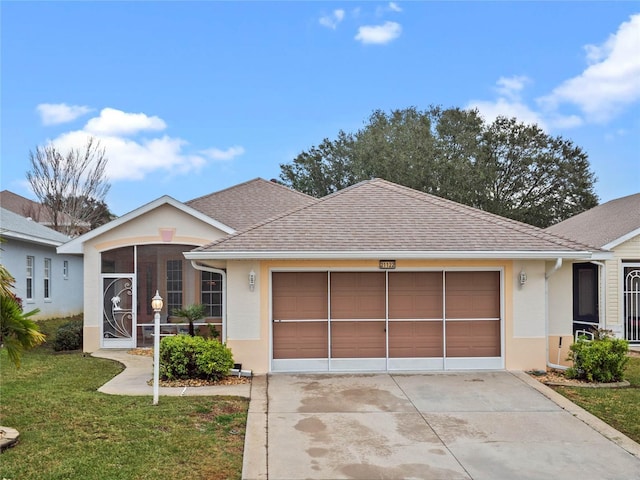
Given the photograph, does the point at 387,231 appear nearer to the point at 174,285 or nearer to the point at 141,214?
the point at 174,285

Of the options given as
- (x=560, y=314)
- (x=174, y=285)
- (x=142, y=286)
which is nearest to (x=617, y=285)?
(x=560, y=314)

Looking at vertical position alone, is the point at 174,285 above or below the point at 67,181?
below

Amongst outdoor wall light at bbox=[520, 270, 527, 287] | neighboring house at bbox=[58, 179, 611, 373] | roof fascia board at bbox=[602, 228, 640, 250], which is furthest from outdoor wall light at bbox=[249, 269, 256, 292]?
roof fascia board at bbox=[602, 228, 640, 250]

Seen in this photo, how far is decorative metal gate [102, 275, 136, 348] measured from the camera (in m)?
16.8

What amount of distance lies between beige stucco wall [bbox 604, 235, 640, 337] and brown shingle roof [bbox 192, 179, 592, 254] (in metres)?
5.48

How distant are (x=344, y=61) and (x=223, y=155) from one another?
34.4ft

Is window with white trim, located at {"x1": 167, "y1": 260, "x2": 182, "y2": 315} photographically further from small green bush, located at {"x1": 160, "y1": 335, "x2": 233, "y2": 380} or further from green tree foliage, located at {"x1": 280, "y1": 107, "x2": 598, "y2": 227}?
green tree foliage, located at {"x1": 280, "y1": 107, "x2": 598, "y2": 227}

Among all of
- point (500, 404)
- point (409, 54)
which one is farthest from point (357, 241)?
point (409, 54)

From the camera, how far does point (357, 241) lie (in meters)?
12.3

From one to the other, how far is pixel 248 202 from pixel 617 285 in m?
11.8

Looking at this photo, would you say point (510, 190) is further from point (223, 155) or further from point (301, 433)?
point (301, 433)

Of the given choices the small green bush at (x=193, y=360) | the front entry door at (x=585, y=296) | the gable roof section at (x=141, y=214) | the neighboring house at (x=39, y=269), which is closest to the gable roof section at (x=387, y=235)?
the small green bush at (x=193, y=360)

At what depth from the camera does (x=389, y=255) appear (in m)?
11.9

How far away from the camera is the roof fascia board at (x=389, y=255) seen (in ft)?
38.3
